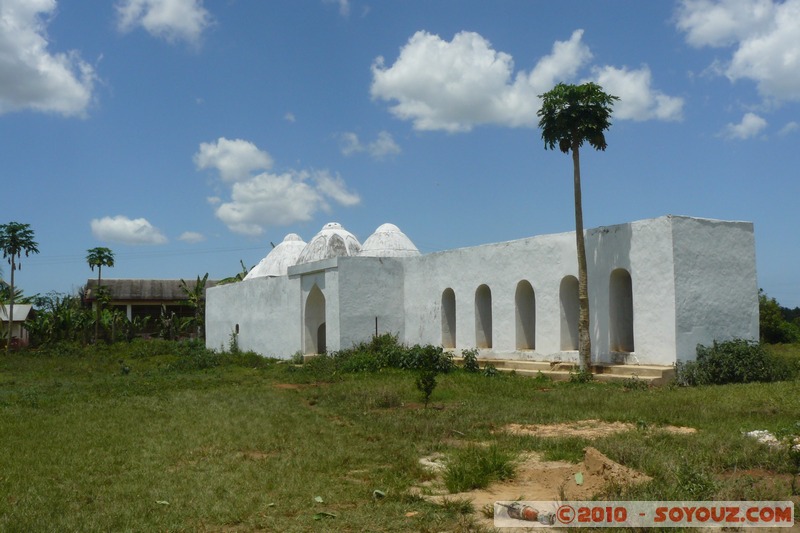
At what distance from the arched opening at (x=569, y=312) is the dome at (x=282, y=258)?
1487 centimetres

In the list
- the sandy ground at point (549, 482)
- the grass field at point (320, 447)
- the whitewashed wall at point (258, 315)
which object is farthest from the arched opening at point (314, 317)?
the sandy ground at point (549, 482)

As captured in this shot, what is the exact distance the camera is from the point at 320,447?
28.5 ft

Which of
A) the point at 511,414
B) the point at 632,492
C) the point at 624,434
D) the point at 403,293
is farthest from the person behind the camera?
the point at 403,293

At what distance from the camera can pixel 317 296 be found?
78.0 feet

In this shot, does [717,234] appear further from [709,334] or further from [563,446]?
[563,446]

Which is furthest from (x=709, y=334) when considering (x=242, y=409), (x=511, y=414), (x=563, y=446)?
(x=242, y=409)

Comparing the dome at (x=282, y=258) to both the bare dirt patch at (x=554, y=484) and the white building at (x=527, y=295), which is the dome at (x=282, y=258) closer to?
the white building at (x=527, y=295)

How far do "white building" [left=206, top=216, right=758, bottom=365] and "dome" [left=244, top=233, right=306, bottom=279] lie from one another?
214cm

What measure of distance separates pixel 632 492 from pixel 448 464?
1898 mm

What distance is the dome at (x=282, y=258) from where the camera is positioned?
30.0m

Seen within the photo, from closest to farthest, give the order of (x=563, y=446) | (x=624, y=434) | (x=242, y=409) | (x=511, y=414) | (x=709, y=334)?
(x=563, y=446) < (x=624, y=434) < (x=511, y=414) < (x=242, y=409) < (x=709, y=334)

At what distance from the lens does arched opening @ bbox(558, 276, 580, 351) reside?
17.1 metres

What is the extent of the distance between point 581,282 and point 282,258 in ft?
56.9

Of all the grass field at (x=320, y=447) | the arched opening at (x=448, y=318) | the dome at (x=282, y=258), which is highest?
the dome at (x=282, y=258)
